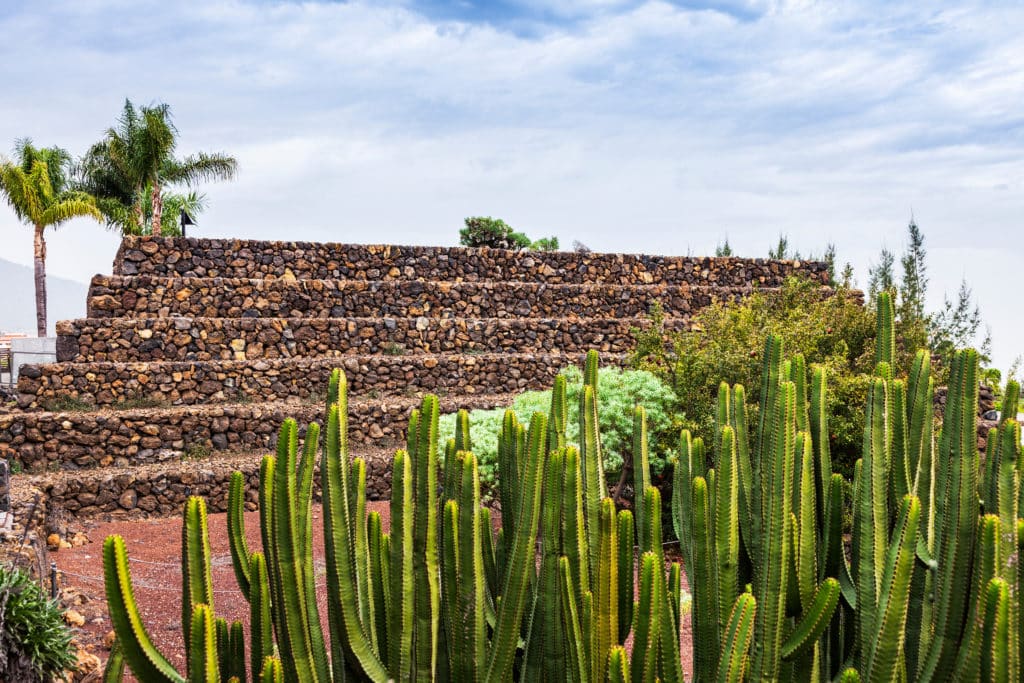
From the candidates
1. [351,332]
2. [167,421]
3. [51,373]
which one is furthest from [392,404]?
[51,373]

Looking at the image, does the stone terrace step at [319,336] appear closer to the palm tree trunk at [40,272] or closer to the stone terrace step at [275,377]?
the stone terrace step at [275,377]

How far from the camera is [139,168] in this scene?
82.4ft

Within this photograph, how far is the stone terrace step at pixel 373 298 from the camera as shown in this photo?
507 inches

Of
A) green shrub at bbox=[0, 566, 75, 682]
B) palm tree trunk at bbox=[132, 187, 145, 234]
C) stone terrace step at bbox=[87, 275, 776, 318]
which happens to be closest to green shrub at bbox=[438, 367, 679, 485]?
green shrub at bbox=[0, 566, 75, 682]

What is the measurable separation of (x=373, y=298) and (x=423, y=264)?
54.2 inches

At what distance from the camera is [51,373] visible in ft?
37.3

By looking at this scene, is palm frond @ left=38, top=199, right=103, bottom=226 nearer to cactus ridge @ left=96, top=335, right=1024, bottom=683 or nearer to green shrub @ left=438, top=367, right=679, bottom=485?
green shrub @ left=438, top=367, right=679, bottom=485

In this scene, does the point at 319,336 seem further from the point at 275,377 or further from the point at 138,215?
the point at 138,215

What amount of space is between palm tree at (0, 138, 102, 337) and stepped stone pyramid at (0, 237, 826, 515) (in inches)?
607

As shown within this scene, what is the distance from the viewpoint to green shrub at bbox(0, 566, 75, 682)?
4395 millimetres

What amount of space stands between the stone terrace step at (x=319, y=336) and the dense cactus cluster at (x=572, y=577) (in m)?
10.6

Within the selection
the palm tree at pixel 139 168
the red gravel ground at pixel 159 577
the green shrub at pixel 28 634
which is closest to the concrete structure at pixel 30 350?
the palm tree at pixel 139 168

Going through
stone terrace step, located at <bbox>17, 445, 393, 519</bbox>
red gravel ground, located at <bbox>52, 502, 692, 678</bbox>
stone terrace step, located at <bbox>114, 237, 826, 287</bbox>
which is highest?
stone terrace step, located at <bbox>114, 237, 826, 287</bbox>

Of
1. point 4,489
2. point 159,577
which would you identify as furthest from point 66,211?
point 159,577
